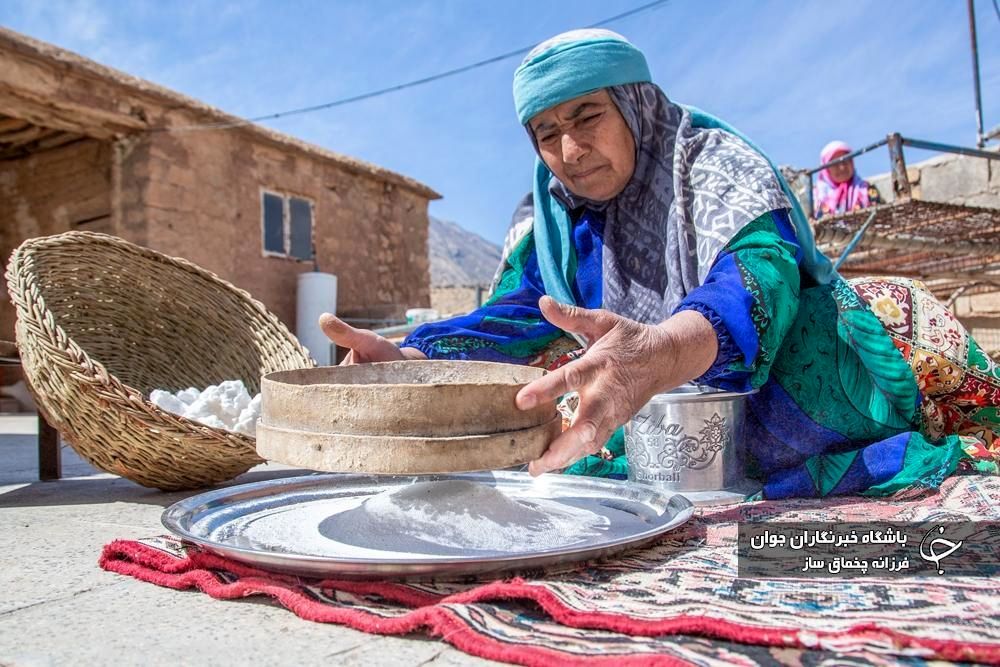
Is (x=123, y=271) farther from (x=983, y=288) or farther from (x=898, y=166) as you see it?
(x=983, y=288)

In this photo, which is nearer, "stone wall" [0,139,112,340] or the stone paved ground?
the stone paved ground

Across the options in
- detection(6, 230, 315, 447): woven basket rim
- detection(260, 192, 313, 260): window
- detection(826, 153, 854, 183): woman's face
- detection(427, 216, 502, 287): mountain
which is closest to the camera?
detection(6, 230, 315, 447): woven basket rim

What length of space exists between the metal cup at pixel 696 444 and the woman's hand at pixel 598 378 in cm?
51

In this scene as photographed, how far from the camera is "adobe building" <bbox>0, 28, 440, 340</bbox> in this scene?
253 inches

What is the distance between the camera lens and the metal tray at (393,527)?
1106 mm

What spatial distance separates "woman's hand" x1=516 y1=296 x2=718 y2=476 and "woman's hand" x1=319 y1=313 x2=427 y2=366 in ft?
2.32

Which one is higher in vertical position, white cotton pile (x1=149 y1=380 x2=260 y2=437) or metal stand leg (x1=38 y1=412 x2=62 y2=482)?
white cotton pile (x1=149 y1=380 x2=260 y2=437)

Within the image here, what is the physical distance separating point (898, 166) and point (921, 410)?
3.68 m

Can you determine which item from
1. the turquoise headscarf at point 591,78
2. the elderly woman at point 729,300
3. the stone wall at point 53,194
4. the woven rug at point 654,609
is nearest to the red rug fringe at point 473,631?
the woven rug at point 654,609

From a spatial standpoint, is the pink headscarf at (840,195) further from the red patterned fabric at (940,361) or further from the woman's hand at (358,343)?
the woman's hand at (358,343)

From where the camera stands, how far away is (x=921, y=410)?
2086 millimetres

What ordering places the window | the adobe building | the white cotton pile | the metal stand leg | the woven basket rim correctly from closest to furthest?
the woven basket rim < the white cotton pile < the metal stand leg < the adobe building < the window

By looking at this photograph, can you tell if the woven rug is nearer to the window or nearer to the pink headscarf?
the pink headscarf

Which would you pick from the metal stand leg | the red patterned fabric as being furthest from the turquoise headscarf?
the metal stand leg
